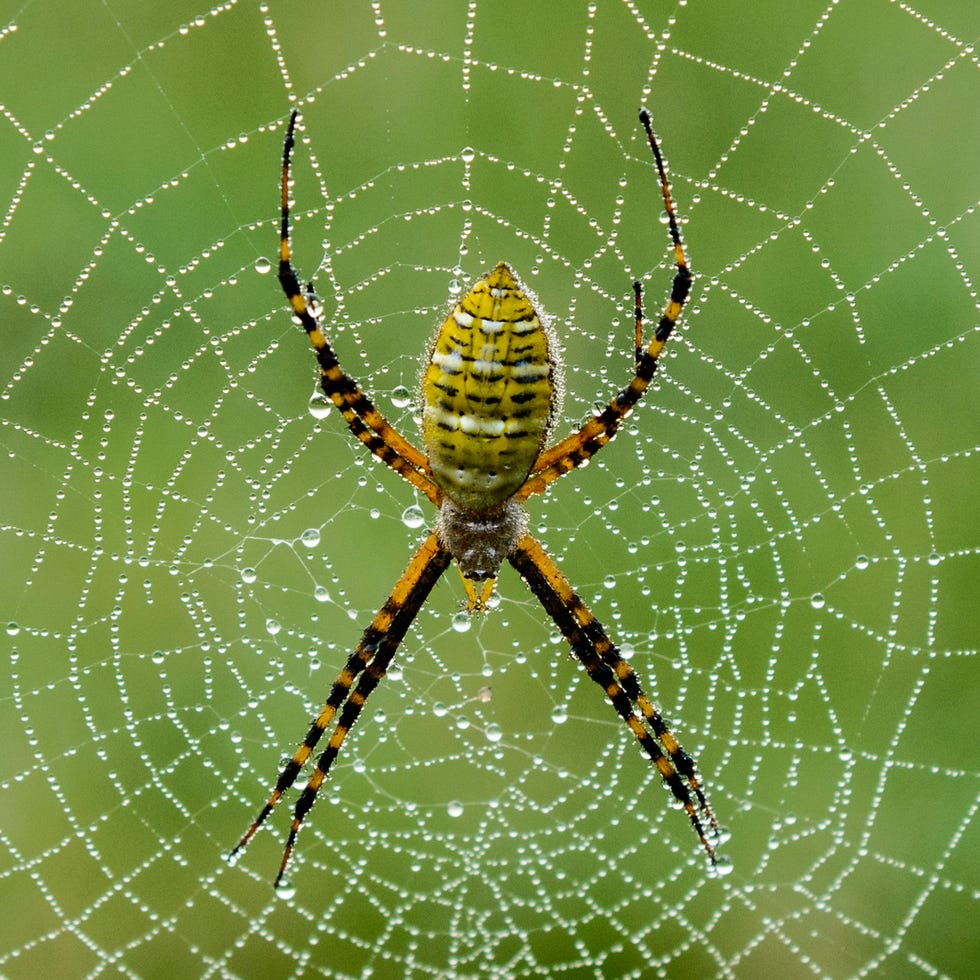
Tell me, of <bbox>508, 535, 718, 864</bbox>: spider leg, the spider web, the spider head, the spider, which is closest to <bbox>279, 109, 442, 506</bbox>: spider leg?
the spider

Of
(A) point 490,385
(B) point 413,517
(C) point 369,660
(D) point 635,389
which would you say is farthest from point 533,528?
(A) point 490,385

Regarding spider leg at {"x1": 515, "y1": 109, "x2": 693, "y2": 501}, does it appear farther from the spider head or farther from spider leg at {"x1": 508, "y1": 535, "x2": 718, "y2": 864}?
spider leg at {"x1": 508, "y1": 535, "x2": 718, "y2": 864}

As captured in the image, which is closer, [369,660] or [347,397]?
[347,397]

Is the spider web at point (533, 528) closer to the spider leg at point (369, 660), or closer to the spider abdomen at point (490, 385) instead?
the spider leg at point (369, 660)

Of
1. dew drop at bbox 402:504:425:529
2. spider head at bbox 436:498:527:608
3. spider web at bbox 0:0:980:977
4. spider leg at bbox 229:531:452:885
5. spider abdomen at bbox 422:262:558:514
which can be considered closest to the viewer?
spider abdomen at bbox 422:262:558:514

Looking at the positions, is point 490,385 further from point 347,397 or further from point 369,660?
point 369,660

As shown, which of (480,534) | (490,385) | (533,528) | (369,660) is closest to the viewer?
(490,385)

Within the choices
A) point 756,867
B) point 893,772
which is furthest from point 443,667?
point 893,772
